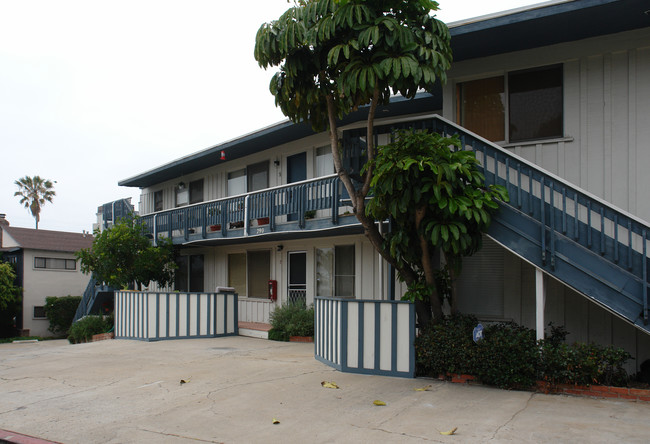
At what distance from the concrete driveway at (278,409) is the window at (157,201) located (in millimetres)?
13517

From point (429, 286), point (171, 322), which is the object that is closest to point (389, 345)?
point (429, 286)

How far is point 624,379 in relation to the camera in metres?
7.31

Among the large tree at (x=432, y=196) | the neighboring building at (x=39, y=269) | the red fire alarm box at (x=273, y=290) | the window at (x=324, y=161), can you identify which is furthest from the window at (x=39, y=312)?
the large tree at (x=432, y=196)

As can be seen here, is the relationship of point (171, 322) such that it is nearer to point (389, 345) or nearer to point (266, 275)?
point (266, 275)

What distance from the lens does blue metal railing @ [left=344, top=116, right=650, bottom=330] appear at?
23.8ft

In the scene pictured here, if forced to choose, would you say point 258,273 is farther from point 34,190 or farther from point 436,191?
point 34,190

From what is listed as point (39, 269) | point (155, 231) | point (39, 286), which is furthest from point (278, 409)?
point (39, 269)

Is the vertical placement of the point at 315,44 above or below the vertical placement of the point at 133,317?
above

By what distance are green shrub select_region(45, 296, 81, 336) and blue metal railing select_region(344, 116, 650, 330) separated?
2588 centimetres

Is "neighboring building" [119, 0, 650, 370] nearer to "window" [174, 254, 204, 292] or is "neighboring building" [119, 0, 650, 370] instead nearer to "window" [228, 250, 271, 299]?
"window" [228, 250, 271, 299]

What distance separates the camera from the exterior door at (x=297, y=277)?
1567cm

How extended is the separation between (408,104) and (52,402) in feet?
29.1

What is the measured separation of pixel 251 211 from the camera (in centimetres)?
1517

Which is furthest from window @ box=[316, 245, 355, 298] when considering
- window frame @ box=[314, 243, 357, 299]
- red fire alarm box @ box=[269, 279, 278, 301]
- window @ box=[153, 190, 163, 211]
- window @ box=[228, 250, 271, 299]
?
window @ box=[153, 190, 163, 211]
